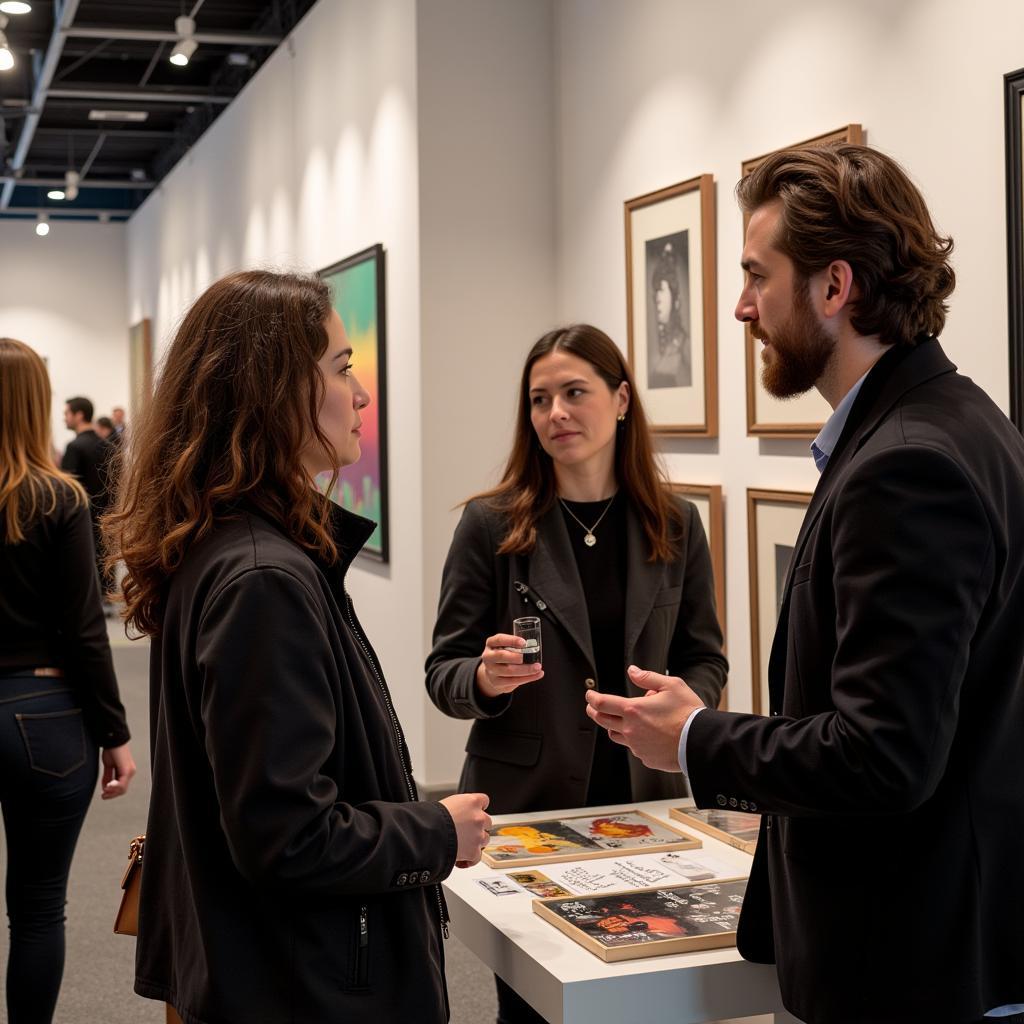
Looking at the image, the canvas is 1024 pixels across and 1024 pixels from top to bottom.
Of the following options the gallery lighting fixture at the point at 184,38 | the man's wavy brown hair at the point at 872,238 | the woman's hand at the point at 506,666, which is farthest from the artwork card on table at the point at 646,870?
the gallery lighting fixture at the point at 184,38

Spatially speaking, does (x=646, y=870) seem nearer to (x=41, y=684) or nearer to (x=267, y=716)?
(x=267, y=716)

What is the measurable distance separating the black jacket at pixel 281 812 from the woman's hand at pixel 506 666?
56 cm

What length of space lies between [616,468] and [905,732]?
57.0 inches

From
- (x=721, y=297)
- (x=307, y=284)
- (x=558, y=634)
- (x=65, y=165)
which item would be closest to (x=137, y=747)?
(x=721, y=297)

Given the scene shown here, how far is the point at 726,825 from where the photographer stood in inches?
93.3

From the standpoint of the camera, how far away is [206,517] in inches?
61.3

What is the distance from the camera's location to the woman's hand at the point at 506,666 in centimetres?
220

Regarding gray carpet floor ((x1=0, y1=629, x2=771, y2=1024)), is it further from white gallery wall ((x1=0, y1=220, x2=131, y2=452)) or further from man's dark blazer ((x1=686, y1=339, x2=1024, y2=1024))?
white gallery wall ((x1=0, y1=220, x2=131, y2=452))

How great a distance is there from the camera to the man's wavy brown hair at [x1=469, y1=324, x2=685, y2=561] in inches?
106

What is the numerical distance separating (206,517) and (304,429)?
0.54 feet

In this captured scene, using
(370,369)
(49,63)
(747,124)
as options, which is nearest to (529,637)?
(747,124)

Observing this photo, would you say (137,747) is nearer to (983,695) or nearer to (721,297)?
(721,297)

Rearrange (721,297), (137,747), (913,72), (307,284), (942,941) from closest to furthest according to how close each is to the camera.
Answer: (942,941) < (307,284) < (913,72) < (721,297) < (137,747)

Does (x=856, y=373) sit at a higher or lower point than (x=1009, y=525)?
Result: higher
